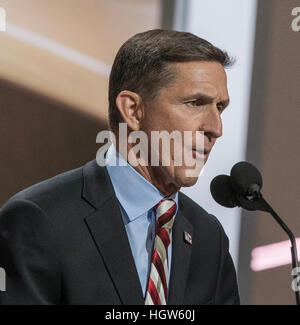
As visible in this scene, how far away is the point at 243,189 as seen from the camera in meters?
1.21

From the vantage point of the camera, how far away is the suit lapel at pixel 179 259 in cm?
125

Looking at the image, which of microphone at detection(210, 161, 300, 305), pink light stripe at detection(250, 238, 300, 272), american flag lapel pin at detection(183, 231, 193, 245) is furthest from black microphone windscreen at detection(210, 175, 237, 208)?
pink light stripe at detection(250, 238, 300, 272)

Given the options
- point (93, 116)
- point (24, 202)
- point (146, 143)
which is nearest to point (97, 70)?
point (93, 116)

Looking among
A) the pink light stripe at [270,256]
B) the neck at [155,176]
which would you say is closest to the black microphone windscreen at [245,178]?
the neck at [155,176]

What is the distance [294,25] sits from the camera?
5.20 ft

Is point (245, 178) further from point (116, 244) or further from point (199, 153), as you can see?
point (116, 244)

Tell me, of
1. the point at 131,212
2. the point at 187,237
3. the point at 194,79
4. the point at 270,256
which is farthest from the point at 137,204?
the point at 270,256

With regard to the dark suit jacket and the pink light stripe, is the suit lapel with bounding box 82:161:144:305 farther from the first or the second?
the pink light stripe

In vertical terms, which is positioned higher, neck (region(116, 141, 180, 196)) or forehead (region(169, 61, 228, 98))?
forehead (region(169, 61, 228, 98))

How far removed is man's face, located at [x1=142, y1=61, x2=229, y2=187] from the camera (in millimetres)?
1223

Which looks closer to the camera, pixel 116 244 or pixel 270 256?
pixel 116 244

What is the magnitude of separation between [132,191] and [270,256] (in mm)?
486
